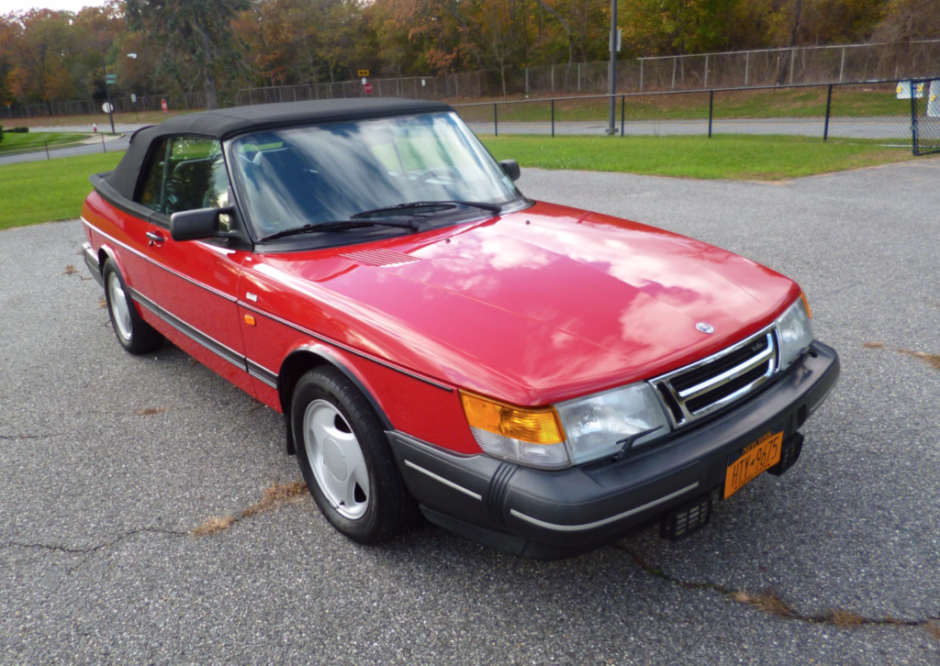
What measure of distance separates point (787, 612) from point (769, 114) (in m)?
23.7

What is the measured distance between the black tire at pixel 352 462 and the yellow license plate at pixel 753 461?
3.56ft

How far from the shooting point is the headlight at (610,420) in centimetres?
204

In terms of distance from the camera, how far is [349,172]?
3283 mm

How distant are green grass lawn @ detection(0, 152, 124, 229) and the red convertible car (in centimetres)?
927

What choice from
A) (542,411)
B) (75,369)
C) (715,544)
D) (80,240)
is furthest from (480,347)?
(80,240)

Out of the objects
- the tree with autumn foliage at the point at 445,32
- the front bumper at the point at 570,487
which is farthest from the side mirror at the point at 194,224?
the tree with autumn foliage at the point at 445,32

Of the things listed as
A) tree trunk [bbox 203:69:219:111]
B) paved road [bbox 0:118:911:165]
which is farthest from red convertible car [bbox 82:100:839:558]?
tree trunk [bbox 203:69:219:111]

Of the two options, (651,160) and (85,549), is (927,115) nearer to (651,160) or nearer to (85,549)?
(651,160)

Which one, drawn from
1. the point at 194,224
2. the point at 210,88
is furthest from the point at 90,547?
the point at 210,88

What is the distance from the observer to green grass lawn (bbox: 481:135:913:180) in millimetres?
11516

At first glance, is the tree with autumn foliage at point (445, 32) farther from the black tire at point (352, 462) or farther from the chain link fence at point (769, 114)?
the black tire at point (352, 462)

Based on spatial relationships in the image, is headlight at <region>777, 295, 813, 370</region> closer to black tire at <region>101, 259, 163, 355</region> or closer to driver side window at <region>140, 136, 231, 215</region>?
driver side window at <region>140, 136, 231, 215</region>

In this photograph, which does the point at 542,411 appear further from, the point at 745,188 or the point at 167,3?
the point at 167,3

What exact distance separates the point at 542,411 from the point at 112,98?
95518mm
